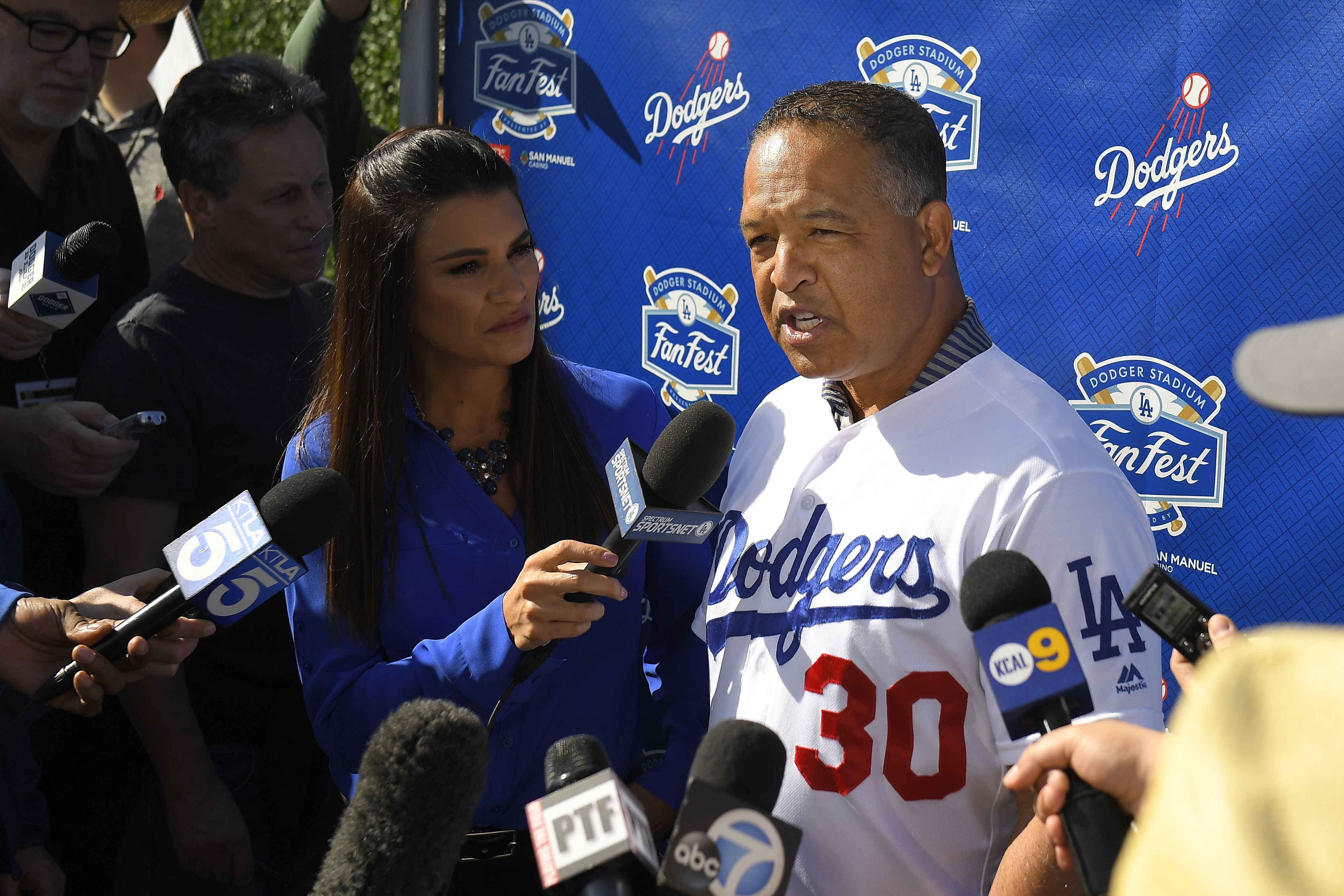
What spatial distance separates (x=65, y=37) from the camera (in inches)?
117

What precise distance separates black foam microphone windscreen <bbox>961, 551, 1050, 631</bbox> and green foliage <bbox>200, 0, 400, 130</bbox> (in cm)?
492

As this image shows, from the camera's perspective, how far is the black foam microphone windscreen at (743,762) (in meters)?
1.02

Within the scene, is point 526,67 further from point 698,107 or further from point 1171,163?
point 1171,163

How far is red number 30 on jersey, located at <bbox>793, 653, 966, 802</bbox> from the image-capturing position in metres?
1.54

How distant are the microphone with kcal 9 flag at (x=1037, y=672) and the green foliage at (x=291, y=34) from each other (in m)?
4.94

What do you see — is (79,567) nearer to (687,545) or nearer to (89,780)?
(89,780)

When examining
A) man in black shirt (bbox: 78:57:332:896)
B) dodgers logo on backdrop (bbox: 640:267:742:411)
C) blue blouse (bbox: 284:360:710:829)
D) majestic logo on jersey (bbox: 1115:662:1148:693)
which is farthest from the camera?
dodgers logo on backdrop (bbox: 640:267:742:411)

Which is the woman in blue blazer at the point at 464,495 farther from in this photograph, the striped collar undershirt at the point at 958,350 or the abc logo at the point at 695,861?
the abc logo at the point at 695,861

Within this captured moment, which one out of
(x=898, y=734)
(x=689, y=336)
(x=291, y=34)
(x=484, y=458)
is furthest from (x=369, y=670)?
(x=291, y=34)

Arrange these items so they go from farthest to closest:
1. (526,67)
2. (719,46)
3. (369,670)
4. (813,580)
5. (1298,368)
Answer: (526,67), (719,46), (369,670), (813,580), (1298,368)

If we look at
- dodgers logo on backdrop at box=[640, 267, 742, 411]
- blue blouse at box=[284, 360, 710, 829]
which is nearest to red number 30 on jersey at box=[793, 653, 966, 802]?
blue blouse at box=[284, 360, 710, 829]

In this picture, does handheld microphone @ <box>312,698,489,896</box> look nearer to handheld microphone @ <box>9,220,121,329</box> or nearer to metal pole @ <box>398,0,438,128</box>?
handheld microphone @ <box>9,220,121,329</box>

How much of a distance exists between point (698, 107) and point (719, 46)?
Result: 0.16m

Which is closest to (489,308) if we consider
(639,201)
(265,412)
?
(265,412)
